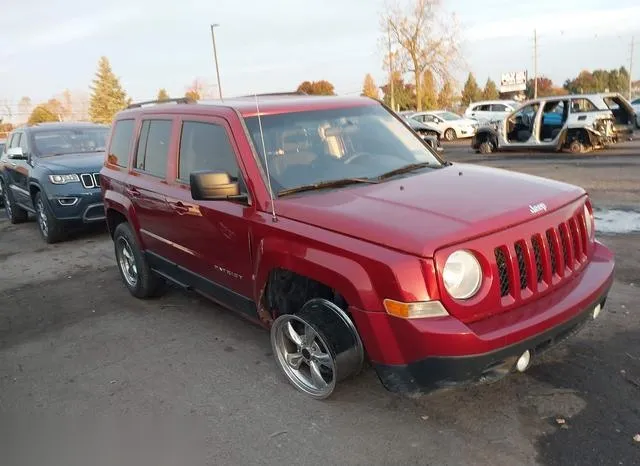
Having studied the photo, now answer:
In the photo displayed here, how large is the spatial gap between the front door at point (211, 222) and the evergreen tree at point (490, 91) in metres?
70.7

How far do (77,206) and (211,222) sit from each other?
17.1 ft

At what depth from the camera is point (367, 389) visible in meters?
3.59

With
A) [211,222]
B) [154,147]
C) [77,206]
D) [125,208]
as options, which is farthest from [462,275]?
[77,206]

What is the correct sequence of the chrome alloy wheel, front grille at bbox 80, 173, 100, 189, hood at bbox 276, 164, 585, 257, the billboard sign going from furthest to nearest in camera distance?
the billboard sign, front grille at bbox 80, 173, 100, 189, the chrome alloy wheel, hood at bbox 276, 164, 585, 257

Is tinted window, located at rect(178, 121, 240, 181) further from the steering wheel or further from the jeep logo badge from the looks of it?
the jeep logo badge

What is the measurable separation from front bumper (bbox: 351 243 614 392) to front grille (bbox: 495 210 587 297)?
12cm

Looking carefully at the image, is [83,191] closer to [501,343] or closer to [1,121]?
[501,343]

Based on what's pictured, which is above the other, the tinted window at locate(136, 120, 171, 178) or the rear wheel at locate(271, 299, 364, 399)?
the tinted window at locate(136, 120, 171, 178)

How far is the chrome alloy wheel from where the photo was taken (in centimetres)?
568

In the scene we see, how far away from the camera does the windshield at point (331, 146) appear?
3.69 m

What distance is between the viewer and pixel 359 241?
2.88m

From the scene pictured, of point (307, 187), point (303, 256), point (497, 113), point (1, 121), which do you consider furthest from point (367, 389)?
point (1, 121)

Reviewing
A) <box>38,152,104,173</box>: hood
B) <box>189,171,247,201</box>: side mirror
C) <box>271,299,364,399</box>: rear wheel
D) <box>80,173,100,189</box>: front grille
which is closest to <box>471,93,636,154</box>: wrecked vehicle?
<box>38,152,104,173</box>: hood

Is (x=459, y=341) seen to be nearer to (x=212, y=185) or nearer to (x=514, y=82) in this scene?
(x=212, y=185)
